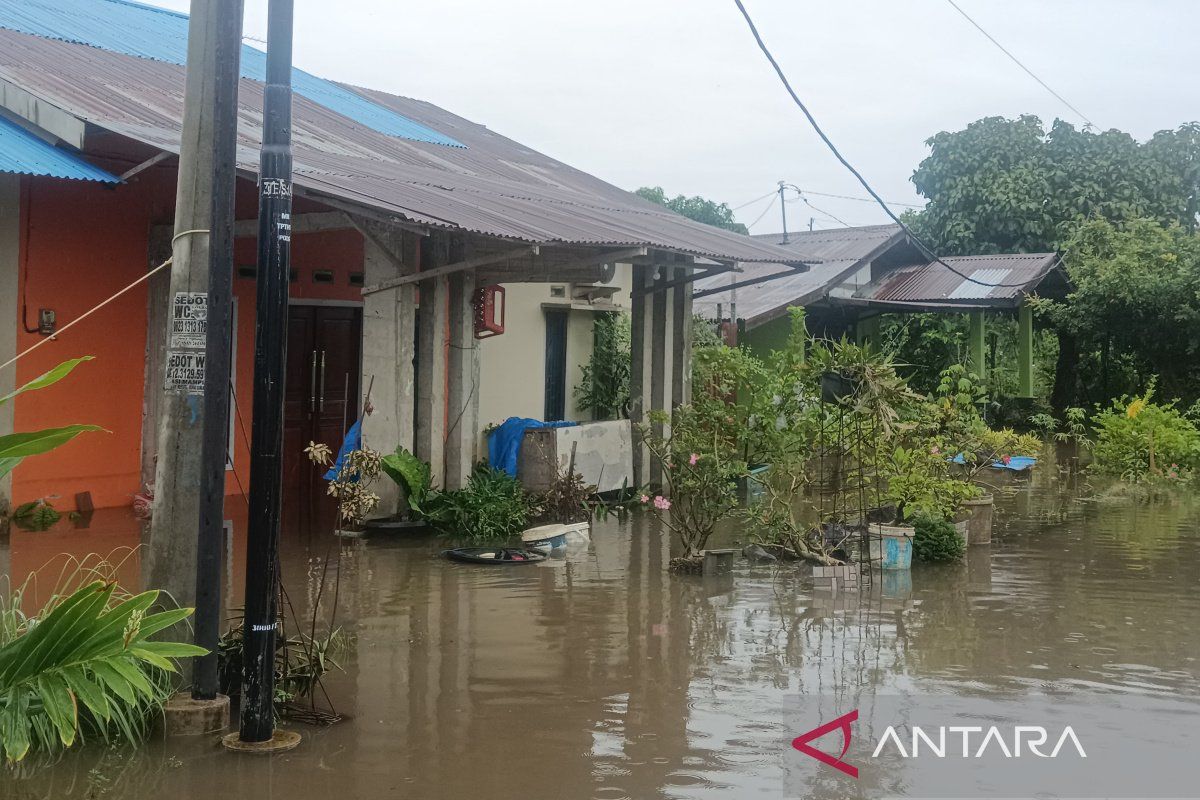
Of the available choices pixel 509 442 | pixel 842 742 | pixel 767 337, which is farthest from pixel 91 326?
pixel 767 337

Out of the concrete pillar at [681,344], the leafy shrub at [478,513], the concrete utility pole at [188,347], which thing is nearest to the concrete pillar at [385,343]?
the leafy shrub at [478,513]

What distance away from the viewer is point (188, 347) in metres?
5.27

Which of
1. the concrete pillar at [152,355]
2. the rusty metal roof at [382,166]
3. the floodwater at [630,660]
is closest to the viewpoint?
the floodwater at [630,660]

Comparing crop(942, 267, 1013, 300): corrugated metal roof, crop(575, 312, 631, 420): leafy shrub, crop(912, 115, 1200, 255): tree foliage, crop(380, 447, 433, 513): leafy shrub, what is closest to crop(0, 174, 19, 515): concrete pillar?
crop(380, 447, 433, 513): leafy shrub

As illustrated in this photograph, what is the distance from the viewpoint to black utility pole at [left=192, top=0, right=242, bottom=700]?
516cm

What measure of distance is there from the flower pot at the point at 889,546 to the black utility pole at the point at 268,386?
18.8ft

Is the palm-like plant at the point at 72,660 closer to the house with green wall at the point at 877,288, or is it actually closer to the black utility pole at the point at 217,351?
the black utility pole at the point at 217,351

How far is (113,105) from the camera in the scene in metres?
9.83

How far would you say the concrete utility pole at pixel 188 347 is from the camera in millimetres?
5258

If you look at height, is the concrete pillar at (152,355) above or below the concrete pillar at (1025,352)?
below

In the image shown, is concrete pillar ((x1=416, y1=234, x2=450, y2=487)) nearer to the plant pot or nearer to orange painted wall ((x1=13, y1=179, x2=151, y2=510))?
orange painted wall ((x1=13, y1=179, x2=151, y2=510))

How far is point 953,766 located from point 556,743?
1728 mm

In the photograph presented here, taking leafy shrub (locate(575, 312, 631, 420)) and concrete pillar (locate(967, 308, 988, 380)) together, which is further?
concrete pillar (locate(967, 308, 988, 380))

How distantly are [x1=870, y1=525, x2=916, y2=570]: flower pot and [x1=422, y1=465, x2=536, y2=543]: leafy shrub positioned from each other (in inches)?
132
